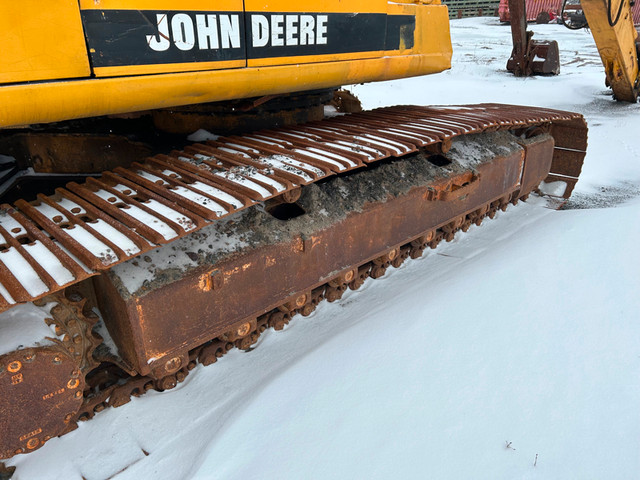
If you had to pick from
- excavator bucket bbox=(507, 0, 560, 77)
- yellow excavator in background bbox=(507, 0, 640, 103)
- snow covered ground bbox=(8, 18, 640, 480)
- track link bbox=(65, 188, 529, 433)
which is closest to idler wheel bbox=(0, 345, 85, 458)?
track link bbox=(65, 188, 529, 433)

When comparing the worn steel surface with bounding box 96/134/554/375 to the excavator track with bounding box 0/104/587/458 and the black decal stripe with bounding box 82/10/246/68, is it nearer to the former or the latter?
the excavator track with bounding box 0/104/587/458

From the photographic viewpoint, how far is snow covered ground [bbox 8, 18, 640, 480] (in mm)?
2150

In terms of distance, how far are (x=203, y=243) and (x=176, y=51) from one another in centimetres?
86

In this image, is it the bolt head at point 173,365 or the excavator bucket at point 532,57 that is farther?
the excavator bucket at point 532,57

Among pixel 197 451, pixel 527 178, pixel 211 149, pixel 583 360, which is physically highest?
pixel 211 149

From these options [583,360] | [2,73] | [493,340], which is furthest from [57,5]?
[583,360]

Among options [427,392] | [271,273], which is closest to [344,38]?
[271,273]

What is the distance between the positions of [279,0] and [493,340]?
214 centimetres

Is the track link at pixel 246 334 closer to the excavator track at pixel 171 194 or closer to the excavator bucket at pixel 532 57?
the excavator track at pixel 171 194

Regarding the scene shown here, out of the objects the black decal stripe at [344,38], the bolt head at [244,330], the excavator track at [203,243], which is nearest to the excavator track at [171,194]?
the excavator track at [203,243]

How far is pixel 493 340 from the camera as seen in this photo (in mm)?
2812

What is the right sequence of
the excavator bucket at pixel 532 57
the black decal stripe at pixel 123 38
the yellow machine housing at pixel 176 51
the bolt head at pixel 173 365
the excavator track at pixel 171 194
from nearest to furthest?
the excavator track at pixel 171 194 < the yellow machine housing at pixel 176 51 < the black decal stripe at pixel 123 38 < the bolt head at pixel 173 365 < the excavator bucket at pixel 532 57

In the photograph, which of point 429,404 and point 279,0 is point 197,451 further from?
point 279,0

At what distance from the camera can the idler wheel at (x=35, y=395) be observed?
5.87 feet
